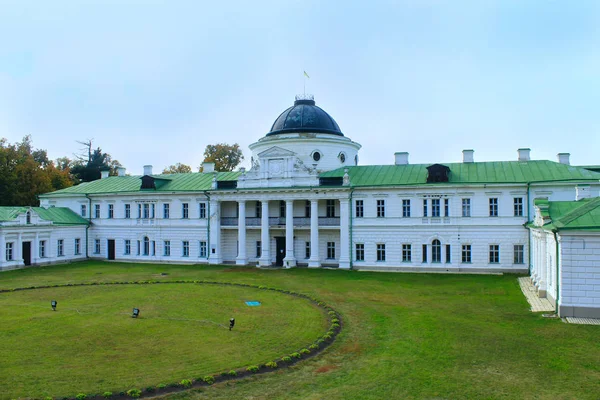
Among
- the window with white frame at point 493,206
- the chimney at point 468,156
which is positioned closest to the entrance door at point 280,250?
the chimney at point 468,156

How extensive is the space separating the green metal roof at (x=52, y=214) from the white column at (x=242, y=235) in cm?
1716

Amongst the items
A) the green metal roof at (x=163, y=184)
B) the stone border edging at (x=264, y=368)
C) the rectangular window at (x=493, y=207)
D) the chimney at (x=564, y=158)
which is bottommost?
the stone border edging at (x=264, y=368)

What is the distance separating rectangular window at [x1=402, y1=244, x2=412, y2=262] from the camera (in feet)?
127

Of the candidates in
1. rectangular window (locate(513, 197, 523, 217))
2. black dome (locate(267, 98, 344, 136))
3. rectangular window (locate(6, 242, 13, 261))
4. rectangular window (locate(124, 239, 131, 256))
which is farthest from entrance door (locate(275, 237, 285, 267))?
rectangular window (locate(6, 242, 13, 261))

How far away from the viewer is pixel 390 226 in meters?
39.1

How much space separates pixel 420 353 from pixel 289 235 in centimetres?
2590

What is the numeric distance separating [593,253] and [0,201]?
58687 millimetres

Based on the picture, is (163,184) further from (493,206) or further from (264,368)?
(264,368)

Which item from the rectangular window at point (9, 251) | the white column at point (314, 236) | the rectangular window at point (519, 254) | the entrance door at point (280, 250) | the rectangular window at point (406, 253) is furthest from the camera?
the entrance door at point (280, 250)

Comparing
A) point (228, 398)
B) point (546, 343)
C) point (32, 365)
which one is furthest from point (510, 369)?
point (32, 365)

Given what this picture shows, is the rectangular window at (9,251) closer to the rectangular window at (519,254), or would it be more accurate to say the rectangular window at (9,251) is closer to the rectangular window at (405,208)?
the rectangular window at (405,208)

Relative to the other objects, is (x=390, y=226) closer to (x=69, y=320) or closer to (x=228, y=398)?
(x=69, y=320)

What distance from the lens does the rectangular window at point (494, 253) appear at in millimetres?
36528

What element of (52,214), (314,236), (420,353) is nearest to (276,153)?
(314,236)
